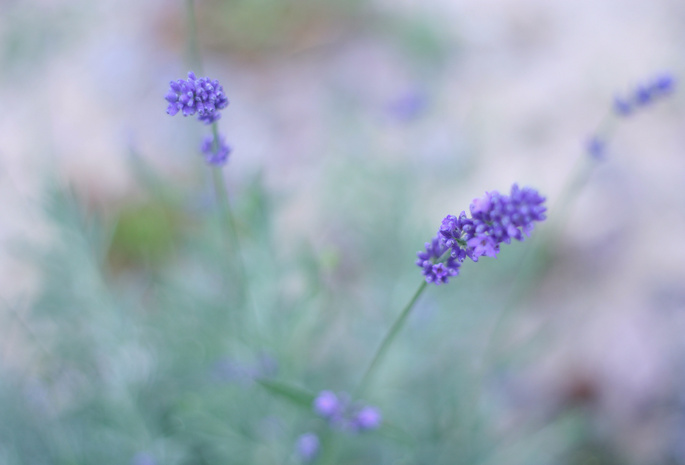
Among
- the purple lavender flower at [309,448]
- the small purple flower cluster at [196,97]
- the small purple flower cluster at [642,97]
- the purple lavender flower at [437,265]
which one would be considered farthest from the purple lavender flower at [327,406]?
the small purple flower cluster at [642,97]

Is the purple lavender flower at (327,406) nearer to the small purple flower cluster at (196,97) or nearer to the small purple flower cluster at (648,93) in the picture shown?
the small purple flower cluster at (196,97)

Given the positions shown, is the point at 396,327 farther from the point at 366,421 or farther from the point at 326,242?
the point at 326,242

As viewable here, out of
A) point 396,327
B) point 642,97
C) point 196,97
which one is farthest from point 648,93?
point 196,97

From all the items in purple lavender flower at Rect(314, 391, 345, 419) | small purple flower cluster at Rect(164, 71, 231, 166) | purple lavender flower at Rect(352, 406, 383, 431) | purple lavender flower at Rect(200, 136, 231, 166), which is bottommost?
purple lavender flower at Rect(352, 406, 383, 431)

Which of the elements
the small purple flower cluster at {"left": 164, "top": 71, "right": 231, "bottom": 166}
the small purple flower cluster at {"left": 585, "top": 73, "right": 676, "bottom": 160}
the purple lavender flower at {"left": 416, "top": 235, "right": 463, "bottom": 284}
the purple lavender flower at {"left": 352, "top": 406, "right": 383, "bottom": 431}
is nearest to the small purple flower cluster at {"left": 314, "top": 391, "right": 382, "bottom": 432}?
the purple lavender flower at {"left": 352, "top": 406, "right": 383, "bottom": 431}

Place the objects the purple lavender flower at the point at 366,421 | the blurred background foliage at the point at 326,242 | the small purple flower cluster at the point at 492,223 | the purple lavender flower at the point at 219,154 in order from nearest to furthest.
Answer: the small purple flower cluster at the point at 492,223 < the purple lavender flower at the point at 219,154 < the purple lavender flower at the point at 366,421 < the blurred background foliage at the point at 326,242

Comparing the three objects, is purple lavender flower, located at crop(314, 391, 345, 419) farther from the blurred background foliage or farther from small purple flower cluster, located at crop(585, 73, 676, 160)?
small purple flower cluster, located at crop(585, 73, 676, 160)
